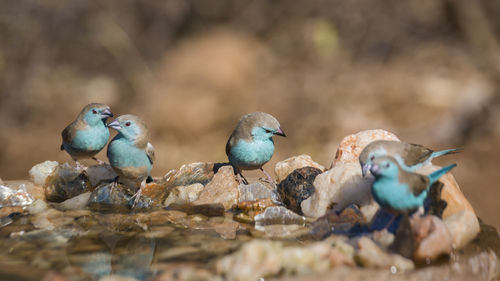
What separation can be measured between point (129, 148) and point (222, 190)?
31.7 inches

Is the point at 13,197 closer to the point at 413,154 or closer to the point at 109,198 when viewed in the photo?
the point at 109,198

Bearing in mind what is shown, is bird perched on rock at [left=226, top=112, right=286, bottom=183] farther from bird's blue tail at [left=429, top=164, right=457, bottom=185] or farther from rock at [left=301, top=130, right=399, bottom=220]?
bird's blue tail at [left=429, top=164, right=457, bottom=185]

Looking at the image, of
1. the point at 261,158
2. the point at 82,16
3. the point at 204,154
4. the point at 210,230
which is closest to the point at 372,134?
the point at 261,158

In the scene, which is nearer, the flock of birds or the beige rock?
the beige rock

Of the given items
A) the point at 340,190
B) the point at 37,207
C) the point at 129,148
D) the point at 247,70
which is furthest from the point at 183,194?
the point at 247,70

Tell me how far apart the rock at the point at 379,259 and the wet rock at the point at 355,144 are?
1.41 metres

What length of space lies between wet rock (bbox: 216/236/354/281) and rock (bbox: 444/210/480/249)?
673 millimetres

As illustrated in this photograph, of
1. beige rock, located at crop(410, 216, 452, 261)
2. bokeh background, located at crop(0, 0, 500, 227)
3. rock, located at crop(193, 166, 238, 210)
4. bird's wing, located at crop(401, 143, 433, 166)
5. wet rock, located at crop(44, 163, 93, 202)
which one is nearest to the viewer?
beige rock, located at crop(410, 216, 452, 261)

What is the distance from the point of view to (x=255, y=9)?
11.1m

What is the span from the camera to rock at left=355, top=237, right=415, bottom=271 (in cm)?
264

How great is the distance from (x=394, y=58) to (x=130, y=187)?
7.30 metres

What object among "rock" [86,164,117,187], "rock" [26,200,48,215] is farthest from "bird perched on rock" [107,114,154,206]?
"rock" [26,200,48,215]

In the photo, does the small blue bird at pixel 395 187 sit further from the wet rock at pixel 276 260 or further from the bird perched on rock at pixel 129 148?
the bird perched on rock at pixel 129 148

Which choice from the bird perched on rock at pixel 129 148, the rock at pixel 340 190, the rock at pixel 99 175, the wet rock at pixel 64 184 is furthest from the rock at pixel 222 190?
the wet rock at pixel 64 184
